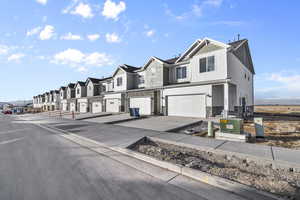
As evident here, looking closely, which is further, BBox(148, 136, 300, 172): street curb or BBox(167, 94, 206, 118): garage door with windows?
BBox(167, 94, 206, 118): garage door with windows

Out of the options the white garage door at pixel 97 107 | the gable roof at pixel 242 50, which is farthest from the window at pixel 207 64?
the white garage door at pixel 97 107

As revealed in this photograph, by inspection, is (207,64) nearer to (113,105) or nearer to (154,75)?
(154,75)

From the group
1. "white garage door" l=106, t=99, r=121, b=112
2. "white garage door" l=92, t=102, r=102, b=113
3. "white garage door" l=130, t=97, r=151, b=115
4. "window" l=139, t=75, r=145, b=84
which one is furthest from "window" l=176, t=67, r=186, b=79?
"white garage door" l=92, t=102, r=102, b=113

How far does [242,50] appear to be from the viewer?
1845 cm

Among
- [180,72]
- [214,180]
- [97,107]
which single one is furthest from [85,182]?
[97,107]

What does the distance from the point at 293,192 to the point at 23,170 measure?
6833 millimetres

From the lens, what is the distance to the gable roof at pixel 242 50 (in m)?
16.6

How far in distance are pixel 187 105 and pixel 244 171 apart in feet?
39.8

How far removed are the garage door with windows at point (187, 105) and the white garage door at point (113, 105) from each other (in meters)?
9.82

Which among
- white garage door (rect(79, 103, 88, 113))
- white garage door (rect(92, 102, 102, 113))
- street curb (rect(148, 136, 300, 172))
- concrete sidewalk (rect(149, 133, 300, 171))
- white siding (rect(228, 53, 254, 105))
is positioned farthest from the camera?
white garage door (rect(79, 103, 88, 113))

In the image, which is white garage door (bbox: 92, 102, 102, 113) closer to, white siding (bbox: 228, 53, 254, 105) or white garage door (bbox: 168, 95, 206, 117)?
white garage door (bbox: 168, 95, 206, 117)

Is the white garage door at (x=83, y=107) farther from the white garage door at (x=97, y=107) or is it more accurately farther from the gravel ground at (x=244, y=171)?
the gravel ground at (x=244, y=171)

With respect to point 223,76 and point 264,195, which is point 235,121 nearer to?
point 264,195

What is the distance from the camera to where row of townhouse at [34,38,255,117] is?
566 inches
